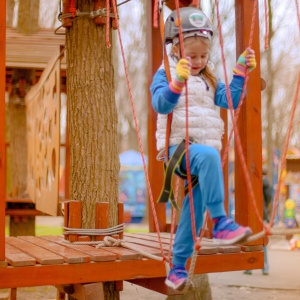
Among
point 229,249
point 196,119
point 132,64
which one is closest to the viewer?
point 196,119

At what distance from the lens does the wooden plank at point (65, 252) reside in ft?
11.7

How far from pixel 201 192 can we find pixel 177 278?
47cm

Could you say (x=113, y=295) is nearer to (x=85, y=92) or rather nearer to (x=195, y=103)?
(x=85, y=92)

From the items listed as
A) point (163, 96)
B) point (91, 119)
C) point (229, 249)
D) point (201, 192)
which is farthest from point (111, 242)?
point (163, 96)

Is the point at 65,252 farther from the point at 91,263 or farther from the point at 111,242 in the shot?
the point at 111,242

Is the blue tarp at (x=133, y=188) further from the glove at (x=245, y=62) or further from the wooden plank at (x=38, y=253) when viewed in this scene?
the glove at (x=245, y=62)

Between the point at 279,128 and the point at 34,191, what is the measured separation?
18.2 m

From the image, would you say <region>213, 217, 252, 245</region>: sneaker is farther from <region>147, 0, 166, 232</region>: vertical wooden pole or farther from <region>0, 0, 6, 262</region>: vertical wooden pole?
<region>147, 0, 166, 232</region>: vertical wooden pole

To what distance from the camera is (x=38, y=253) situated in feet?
12.5

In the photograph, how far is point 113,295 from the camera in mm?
4637

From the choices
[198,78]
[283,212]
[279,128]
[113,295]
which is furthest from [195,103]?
[279,128]

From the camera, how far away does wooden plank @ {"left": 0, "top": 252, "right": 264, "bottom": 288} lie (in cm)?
344

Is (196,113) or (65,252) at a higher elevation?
(196,113)

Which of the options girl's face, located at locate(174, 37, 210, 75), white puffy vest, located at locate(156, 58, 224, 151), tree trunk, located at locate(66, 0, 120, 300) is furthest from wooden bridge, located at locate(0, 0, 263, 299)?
girl's face, located at locate(174, 37, 210, 75)
